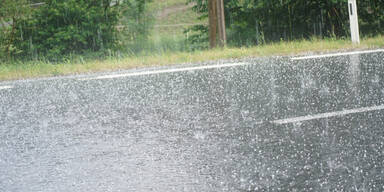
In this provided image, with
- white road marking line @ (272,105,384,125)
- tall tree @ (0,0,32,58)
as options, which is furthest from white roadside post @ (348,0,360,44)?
tall tree @ (0,0,32,58)

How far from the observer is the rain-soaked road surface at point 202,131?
3.28 m

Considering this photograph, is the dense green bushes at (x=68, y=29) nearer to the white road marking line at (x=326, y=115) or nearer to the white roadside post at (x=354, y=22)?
the white roadside post at (x=354, y=22)

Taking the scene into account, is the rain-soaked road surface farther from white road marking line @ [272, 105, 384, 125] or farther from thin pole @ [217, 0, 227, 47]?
thin pole @ [217, 0, 227, 47]

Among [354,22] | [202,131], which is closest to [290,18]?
[354,22]

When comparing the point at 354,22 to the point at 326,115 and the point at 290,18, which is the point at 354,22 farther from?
the point at 290,18

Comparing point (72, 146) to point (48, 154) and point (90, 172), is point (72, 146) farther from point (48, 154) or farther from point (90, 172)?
point (90, 172)

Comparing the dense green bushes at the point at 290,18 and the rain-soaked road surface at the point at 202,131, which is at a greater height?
the dense green bushes at the point at 290,18

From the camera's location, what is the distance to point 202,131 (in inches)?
173

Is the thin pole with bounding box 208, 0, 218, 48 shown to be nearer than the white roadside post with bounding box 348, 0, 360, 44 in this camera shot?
No

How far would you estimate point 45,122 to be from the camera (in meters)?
5.01

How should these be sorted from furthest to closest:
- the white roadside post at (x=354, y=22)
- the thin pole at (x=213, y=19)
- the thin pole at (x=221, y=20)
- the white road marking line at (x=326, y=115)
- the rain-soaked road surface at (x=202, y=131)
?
1. the thin pole at (x=213, y=19)
2. the thin pole at (x=221, y=20)
3. the white roadside post at (x=354, y=22)
4. the white road marking line at (x=326, y=115)
5. the rain-soaked road surface at (x=202, y=131)

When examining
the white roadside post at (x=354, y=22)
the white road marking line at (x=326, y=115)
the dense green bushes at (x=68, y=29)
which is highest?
the dense green bushes at (x=68, y=29)

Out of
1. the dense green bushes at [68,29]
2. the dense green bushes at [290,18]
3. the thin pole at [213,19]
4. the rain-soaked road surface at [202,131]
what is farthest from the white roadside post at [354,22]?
the dense green bushes at [68,29]

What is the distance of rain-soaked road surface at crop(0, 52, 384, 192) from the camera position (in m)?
3.28
